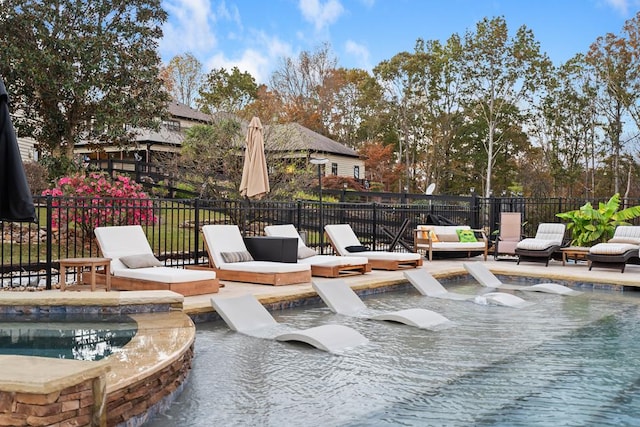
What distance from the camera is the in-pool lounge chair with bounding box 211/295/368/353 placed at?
5.45 meters

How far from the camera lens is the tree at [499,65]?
32000mm

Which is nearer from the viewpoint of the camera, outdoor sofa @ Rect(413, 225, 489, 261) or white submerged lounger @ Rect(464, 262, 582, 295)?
white submerged lounger @ Rect(464, 262, 582, 295)

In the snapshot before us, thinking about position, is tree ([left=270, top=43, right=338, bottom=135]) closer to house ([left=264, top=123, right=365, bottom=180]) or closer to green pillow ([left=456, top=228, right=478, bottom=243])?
house ([left=264, top=123, right=365, bottom=180])

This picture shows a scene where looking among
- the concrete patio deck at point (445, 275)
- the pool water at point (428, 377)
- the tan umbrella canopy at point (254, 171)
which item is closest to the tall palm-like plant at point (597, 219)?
the concrete patio deck at point (445, 275)

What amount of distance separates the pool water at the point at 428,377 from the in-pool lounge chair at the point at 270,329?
0.35ft

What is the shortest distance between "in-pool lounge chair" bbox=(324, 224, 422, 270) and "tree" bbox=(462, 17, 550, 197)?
23.5m

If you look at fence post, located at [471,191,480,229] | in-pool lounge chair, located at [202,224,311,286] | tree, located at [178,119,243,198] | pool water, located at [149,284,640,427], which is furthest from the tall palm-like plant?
tree, located at [178,119,243,198]

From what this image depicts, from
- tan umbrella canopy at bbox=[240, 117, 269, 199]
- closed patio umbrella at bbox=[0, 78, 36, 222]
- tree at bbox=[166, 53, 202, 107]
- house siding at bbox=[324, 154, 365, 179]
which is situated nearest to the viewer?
closed patio umbrella at bbox=[0, 78, 36, 222]

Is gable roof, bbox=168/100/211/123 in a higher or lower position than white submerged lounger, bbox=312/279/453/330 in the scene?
higher

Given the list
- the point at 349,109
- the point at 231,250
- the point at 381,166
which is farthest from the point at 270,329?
the point at 349,109

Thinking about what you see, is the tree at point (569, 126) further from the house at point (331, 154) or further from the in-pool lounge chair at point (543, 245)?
the in-pool lounge chair at point (543, 245)

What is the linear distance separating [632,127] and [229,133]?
72.7ft

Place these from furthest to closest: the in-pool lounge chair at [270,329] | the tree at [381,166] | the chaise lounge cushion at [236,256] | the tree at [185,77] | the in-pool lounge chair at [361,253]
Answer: the tree at [185,77] < the tree at [381,166] < the in-pool lounge chair at [361,253] < the chaise lounge cushion at [236,256] < the in-pool lounge chair at [270,329]

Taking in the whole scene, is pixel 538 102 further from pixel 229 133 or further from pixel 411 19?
pixel 229 133
